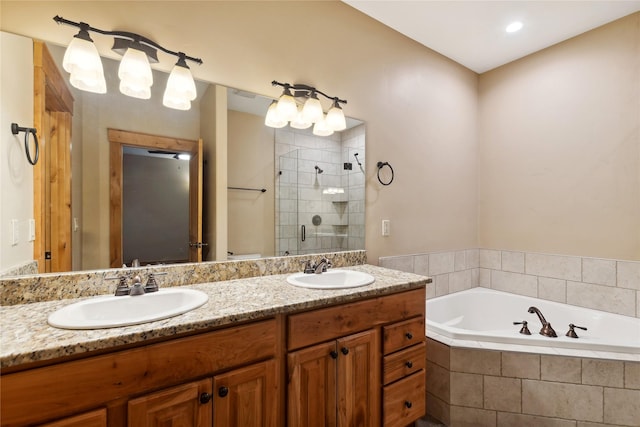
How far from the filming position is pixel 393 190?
7.66 ft

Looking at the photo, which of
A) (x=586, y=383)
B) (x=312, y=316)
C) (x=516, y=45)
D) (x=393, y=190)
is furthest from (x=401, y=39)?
(x=586, y=383)

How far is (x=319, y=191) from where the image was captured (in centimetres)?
208

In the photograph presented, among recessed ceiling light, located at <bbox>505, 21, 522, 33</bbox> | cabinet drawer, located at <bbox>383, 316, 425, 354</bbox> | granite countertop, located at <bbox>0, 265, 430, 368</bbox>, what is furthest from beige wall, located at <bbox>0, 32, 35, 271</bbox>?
recessed ceiling light, located at <bbox>505, 21, 522, 33</bbox>

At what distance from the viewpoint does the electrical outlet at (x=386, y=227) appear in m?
2.27

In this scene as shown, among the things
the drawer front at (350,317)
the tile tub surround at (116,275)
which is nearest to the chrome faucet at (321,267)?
the tile tub surround at (116,275)

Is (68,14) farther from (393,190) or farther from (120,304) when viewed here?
(393,190)

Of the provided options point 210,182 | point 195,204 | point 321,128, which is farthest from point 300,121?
point 195,204

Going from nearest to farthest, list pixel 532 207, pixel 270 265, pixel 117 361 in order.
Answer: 1. pixel 117 361
2. pixel 270 265
3. pixel 532 207

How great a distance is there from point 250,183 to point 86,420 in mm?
1221

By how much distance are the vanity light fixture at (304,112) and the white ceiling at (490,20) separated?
2.50ft

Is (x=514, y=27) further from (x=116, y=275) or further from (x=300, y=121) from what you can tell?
(x=116, y=275)

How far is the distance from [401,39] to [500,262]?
217 centimetres

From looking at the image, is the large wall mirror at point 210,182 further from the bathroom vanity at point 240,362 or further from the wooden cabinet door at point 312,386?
the wooden cabinet door at point 312,386

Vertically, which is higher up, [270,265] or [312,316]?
[270,265]
